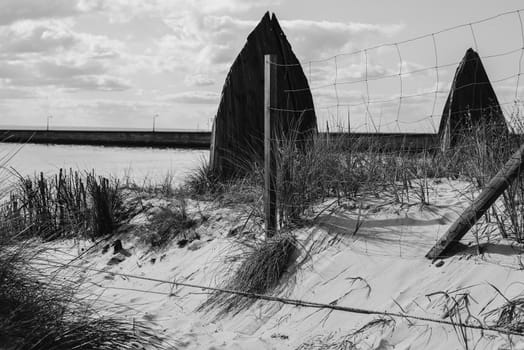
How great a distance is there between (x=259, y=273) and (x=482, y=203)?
164 centimetres

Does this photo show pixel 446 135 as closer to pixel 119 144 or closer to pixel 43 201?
pixel 43 201

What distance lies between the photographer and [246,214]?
Answer: 575 centimetres

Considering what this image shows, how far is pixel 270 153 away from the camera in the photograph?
520 cm

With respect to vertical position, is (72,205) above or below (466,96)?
below

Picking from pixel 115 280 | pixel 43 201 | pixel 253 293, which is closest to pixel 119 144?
pixel 43 201

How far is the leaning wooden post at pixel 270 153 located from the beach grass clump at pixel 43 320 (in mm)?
1601

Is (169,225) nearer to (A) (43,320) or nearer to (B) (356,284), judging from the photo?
(B) (356,284)

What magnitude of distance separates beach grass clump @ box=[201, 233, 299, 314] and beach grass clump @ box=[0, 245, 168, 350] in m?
0.90

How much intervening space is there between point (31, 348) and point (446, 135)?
623 cm

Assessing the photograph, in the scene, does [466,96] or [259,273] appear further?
[466,96]

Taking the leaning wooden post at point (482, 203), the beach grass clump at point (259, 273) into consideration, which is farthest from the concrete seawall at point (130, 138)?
the leaning wooden post at point (482, 203)

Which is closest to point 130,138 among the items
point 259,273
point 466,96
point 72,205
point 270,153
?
point 72,205

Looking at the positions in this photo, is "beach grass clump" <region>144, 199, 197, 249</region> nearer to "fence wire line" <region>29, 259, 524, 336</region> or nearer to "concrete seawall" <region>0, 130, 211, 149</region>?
"fence wire line" <region>29, 259, 524, 336</region>

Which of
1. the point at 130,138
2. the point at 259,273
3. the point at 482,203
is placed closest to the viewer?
the point at 482,203
